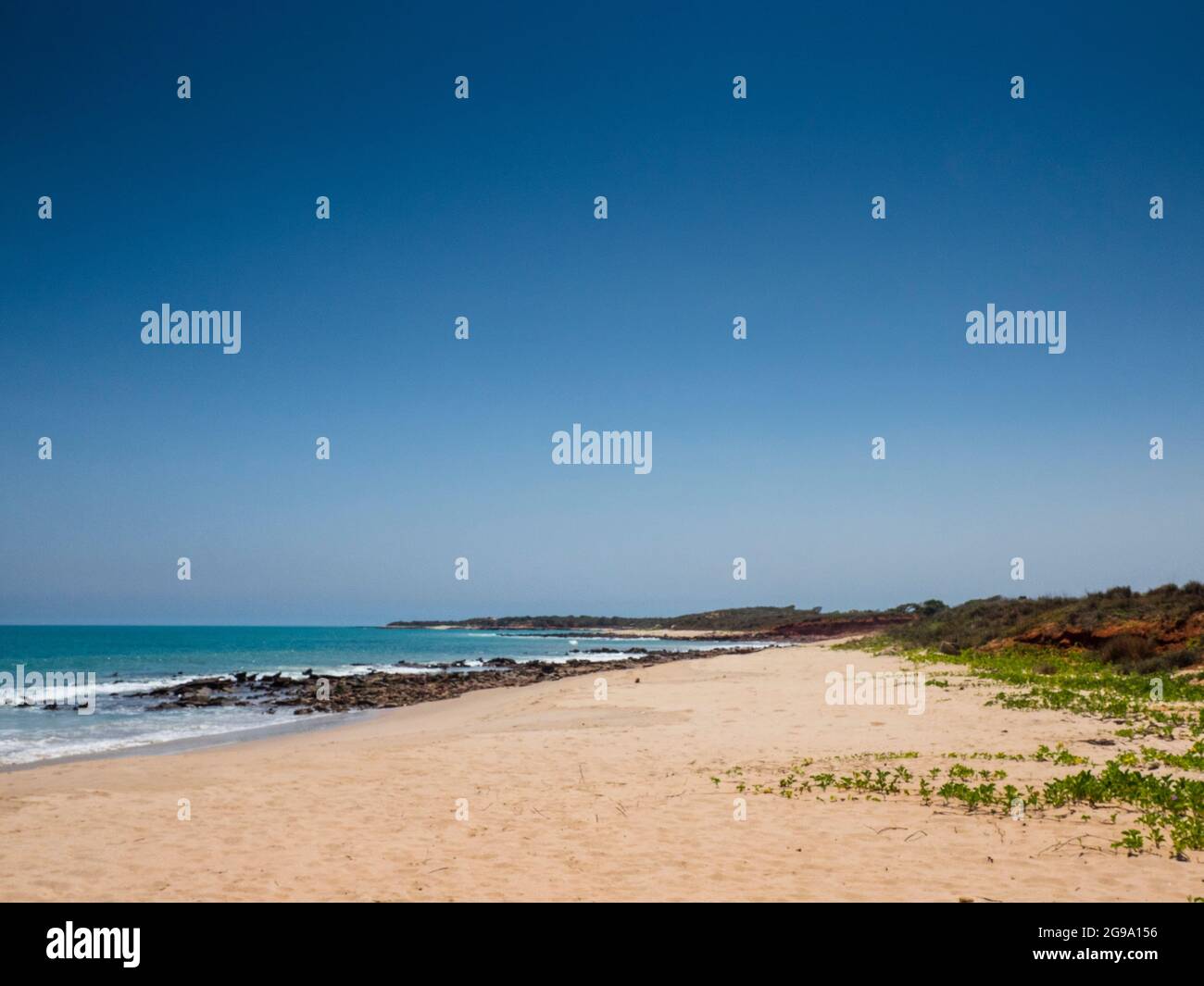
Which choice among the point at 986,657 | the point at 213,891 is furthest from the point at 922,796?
the point at 986,657

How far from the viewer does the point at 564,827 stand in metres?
9.48

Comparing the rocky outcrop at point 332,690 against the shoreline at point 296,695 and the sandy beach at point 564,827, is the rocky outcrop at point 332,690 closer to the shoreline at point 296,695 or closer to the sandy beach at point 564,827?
the shoreline at point 296,695

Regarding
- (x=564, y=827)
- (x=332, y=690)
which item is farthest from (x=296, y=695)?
(x=564, y=827)

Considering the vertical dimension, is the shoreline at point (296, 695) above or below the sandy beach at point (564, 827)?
below

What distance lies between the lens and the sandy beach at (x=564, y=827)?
7277 millimetres

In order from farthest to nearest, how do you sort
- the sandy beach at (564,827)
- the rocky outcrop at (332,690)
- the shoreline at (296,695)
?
1. the rocky outcrop at (332,690)
2. the shoreline at (296,695)
3. the sandy beach at (564,827)

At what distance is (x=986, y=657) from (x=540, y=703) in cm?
1799

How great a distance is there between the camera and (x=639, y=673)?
41406 millimetres

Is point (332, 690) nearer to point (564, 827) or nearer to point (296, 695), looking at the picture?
point (296, 695)

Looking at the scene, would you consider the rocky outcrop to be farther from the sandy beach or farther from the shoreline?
the sandy beach

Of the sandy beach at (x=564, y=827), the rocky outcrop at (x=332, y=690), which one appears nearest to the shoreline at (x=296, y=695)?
the rocky outcrop at (x=332, y=690)
